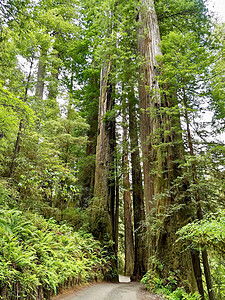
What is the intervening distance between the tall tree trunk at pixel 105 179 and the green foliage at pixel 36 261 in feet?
4.12

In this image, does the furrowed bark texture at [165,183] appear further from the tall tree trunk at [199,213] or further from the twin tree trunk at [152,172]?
the tall tree trunk at [199,213]

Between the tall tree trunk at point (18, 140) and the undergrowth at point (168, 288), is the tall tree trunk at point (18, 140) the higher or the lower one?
the higher one

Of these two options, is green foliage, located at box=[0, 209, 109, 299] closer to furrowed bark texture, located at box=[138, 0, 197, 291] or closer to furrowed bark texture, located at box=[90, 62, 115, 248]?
furrowed bark texture, located at box=[90, 62, 115, 248]

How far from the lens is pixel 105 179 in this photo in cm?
889

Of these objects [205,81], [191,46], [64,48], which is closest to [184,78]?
[205,81]

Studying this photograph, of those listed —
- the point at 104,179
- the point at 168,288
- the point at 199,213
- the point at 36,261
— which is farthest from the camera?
the point at 104,179

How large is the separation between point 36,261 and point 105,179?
526cm

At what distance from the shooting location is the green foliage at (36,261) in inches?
122

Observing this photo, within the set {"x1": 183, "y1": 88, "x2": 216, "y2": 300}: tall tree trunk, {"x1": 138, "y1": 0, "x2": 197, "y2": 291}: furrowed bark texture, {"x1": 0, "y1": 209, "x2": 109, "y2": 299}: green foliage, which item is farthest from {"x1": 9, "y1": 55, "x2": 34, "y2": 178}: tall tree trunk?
{"x1": 183, "y1": 88, "x2": 216, "y2": 300}: tall tree trunk

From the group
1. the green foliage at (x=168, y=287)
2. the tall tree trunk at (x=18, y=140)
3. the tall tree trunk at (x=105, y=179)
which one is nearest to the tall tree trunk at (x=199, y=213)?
the green foliage at (x=168, y=287)

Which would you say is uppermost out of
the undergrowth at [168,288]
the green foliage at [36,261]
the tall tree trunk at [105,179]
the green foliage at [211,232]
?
the tall tree trunk at [105,179]

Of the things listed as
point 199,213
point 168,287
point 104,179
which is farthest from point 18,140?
point 168,287

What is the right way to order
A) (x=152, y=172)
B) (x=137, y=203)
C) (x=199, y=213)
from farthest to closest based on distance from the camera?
(x=137, y=203)
(x=152, y=172)
(x=199, y=213)

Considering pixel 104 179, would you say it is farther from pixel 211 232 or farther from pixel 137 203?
pixel 211 232
